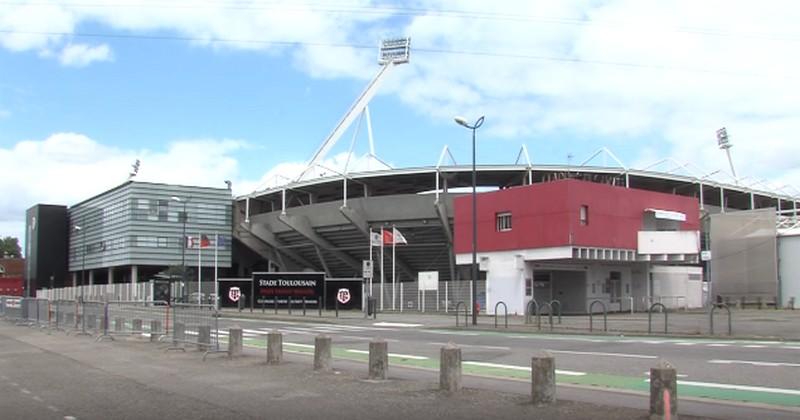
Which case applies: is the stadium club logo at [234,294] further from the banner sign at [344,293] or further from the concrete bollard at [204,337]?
the concrete bollard at [204,337]

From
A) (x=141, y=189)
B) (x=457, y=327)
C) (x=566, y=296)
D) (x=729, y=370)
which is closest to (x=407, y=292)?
(x=566, y=296)

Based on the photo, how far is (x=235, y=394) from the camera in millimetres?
10820

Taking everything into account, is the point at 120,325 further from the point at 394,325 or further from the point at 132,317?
the point at 394,325

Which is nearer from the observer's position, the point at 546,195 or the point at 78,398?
the point at 78,398

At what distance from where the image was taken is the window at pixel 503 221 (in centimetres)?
4116

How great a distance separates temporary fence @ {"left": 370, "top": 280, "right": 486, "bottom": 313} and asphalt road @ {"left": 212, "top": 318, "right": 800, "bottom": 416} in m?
16.0

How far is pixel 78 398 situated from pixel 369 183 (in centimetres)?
5952

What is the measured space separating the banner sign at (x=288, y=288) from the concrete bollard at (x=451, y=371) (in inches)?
1353

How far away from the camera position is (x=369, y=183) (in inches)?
2756

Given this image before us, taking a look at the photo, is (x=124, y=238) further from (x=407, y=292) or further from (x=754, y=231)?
(x=754, y=231)

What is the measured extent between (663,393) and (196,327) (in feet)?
41.0

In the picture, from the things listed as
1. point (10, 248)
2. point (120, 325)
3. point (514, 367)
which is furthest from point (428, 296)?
point (10, 248)

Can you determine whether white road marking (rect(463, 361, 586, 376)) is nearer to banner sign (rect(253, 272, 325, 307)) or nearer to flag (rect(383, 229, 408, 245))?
banner sign (rect(253, 272, 325, 307))

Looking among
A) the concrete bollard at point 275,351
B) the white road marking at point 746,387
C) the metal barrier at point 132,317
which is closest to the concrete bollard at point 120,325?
the metal barrier at point 132,317
